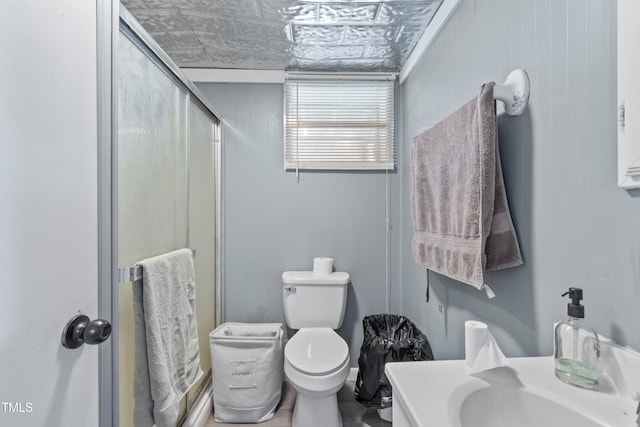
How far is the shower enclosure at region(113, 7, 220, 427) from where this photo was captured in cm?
95

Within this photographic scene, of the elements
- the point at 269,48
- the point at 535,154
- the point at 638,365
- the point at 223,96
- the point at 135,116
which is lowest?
the point at 638,365

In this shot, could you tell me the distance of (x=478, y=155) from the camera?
89 centimetres

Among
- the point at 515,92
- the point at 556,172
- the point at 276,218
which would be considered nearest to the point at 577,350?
the point at 556,172

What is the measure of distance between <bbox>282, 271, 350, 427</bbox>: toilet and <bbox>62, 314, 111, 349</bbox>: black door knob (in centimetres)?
94

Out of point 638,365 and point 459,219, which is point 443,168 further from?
point 638,365

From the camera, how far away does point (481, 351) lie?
2.16ft

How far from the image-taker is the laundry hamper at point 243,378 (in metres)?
1.54

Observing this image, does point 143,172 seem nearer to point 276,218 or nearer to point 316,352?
point 276,218

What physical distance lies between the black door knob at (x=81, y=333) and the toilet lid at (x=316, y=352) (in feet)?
3.07

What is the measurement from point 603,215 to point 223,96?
207 cm

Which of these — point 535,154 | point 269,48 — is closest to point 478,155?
point 535,154

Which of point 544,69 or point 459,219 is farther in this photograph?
point 459,219

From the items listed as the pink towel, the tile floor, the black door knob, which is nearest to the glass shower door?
the black door knob

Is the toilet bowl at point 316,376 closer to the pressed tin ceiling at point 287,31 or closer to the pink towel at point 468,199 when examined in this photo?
the pink towel at point 468,199
